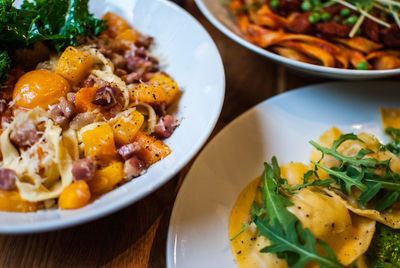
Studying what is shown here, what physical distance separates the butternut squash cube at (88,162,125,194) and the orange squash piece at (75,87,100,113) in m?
0.44

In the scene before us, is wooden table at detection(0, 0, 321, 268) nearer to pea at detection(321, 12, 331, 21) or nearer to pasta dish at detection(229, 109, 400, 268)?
pasta dish at detection(229, 109, 400, 268)

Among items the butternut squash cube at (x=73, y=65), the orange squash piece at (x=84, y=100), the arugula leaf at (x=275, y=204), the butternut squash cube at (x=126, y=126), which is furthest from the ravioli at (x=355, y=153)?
the butternut squash cube at (x=73, y=65)

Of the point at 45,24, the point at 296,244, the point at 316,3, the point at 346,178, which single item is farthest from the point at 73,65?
the point at 316,3

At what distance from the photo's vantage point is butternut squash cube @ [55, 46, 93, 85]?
92.1 inches

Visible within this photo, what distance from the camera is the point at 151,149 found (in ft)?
7.09

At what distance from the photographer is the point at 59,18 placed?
262cm

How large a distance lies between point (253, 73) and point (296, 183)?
134 centimetres

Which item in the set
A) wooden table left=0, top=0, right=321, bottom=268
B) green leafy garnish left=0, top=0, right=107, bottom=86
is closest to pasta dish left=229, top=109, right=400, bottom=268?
wooden table left=0, top=0, right=321, bottom=268

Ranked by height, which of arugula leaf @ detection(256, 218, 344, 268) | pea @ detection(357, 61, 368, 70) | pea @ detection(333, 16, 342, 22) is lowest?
arugula leaf @ detection(256, 218, 344, 268)

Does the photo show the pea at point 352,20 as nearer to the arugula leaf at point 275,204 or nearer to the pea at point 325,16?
the pea at point 325,16

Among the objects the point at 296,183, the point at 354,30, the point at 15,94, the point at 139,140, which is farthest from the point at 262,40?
the point at 15,94

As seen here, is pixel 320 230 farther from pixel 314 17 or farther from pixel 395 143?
pixel 314 17

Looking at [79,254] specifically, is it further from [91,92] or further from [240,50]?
[240,50]

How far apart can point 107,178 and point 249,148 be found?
113 centimetres
